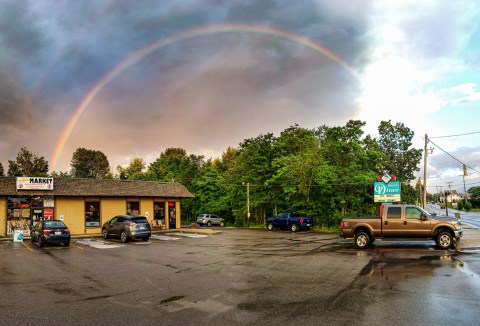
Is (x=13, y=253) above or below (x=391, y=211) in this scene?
below

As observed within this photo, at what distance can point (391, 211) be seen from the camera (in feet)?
58.4

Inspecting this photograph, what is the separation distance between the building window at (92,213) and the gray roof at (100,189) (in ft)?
4.12

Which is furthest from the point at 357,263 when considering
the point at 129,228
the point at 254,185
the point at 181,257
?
the point at 254,185

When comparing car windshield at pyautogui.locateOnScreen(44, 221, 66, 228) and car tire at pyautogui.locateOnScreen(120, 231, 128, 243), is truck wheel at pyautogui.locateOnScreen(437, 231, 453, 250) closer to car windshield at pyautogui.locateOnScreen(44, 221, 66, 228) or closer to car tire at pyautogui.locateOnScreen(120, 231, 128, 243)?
car tire at pyautogui.locateOnScreen(120, 231, 128, 243)

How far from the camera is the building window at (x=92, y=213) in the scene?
32409mm

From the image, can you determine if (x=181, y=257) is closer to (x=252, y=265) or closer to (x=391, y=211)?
(x=252, y=265)

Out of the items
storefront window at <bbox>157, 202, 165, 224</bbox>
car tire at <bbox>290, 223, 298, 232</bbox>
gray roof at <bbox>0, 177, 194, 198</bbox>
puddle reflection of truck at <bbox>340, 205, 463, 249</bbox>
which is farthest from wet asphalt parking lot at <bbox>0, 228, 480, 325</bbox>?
storefront window at <bbox>157, 202, 165, 224</bbox>

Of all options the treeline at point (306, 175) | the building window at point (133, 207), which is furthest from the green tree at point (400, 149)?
the building window at point (133, 207)

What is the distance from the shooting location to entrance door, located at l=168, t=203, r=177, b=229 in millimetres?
39044

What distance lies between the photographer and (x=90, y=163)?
104875 millimetres

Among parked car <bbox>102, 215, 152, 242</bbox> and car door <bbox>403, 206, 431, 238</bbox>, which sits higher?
car door <bbox>403, 206, 431, 238</bbox>

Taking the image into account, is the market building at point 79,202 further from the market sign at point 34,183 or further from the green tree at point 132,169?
the green tree at point 132,169

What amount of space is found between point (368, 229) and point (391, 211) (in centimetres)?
144

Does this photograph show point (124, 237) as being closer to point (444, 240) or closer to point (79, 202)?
point (79, 202)
